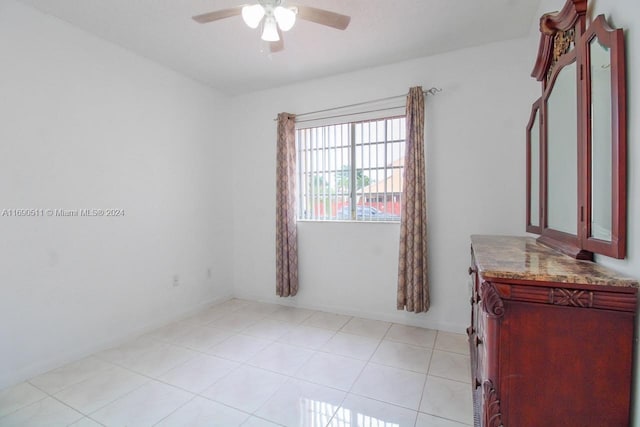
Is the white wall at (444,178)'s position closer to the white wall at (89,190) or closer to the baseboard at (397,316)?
the baseboard at (397,316)

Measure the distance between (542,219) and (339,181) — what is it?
197cm

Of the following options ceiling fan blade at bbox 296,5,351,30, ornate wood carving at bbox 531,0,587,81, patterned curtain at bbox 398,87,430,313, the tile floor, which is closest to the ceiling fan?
ceiling fan blade at bbox 296,5,351,30

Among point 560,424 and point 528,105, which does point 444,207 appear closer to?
point 528,105

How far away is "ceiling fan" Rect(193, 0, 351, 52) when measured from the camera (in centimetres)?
162

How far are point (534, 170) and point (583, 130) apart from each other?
1060 mm

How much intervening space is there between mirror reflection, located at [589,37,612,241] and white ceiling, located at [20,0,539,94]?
51.3 inches

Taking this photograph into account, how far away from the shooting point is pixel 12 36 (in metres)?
2.07

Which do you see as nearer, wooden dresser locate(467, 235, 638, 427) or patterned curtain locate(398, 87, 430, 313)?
wooden dresser locate(467, 235, 638, 427)

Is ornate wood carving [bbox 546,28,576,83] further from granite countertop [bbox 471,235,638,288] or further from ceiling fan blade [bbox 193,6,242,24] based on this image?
ceiling fan blade [bbox 193,6,242,24]

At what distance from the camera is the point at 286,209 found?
3.46 m

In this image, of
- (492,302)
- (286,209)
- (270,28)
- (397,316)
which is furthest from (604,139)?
(286,209)

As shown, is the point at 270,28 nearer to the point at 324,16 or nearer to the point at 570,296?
the point at 324,16

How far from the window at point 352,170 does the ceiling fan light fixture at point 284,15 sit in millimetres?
1697

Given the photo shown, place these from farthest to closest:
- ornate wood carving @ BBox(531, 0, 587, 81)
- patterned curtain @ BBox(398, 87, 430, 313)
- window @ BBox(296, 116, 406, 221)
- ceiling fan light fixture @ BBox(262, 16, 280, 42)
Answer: window @ BBox(296, 116, 406, 221), patterned curtain @ BBox(398, 87, 430, 313), ceiling fan light fixture @ BBox(262, 16, 280, 42), ornate wood carving @ BBox(531, 0, 587, 81)
